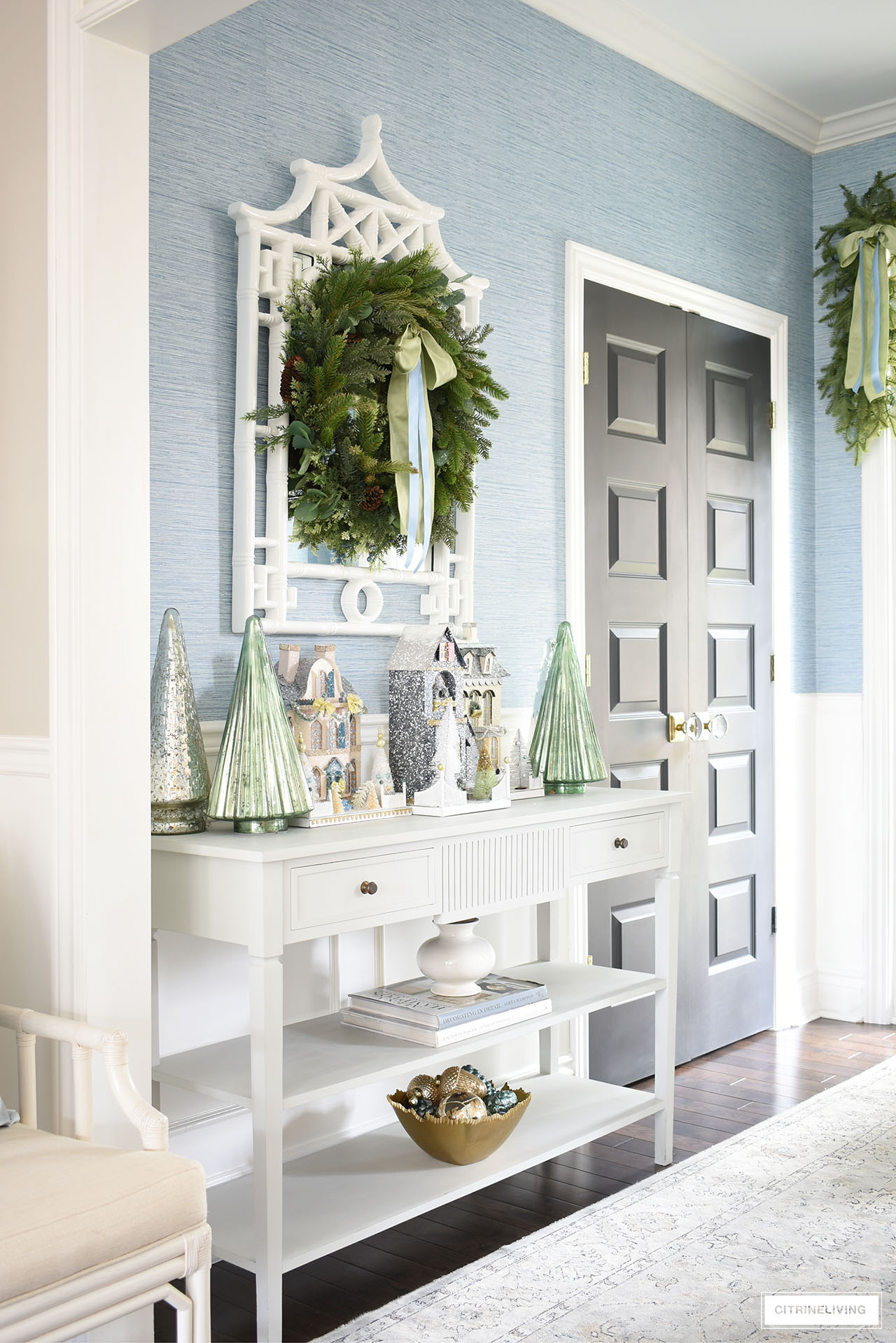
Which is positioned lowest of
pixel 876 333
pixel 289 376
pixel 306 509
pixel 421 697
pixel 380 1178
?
pixel 380 1178

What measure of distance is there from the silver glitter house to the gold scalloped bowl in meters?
0.63

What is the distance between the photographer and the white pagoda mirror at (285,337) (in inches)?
97.3

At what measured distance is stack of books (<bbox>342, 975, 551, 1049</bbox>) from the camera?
237 centimetres

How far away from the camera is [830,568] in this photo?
4.31 metres

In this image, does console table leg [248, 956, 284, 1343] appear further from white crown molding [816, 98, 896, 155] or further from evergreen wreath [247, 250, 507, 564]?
white crown molding [816, 98, 896, 155]

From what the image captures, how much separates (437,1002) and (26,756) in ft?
3.05

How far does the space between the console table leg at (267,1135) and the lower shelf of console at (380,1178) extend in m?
0.04

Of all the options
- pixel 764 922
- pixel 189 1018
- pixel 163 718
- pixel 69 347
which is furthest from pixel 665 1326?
pixel 764 922

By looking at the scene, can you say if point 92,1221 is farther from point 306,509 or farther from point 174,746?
point 306,509

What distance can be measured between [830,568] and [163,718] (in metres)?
2.81

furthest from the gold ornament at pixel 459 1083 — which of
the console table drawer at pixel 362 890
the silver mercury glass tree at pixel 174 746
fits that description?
the silver mercury glass tree at pixel 174 746

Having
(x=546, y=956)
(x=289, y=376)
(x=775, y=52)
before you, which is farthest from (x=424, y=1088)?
(x=775, y=52)

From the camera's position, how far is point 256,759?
2.16m

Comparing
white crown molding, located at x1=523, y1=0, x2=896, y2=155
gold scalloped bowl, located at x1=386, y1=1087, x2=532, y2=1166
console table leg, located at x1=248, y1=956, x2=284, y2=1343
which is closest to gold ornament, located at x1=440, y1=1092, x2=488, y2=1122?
gold scalloped bowl, located at x1=386, y1=1087, x2=532, y2=1166
